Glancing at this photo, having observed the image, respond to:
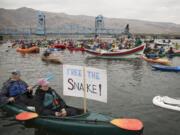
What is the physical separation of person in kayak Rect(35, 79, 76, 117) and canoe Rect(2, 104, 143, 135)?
8.8 inches

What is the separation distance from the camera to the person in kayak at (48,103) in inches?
348

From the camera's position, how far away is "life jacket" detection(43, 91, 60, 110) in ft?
29.6

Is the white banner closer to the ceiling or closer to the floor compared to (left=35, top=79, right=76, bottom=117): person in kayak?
closer to the ceiling

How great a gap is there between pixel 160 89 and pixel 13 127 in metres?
9.37

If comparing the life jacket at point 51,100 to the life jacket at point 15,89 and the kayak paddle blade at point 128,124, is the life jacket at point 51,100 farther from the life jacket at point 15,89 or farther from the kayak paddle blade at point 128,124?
the life jacket at point 15,89

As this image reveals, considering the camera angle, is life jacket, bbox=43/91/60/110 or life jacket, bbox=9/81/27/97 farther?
life jacket, bbox=9/81/27/97

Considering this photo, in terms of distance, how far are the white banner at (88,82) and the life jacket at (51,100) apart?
1.40ft

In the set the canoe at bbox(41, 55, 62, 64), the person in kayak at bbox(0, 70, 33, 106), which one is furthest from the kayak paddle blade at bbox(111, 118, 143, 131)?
the canoe at bbox(41, 55, 62, 64)

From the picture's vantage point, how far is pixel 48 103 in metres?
9.11

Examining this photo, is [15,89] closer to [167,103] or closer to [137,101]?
[137,101]

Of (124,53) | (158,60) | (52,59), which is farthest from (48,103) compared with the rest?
(124,53)

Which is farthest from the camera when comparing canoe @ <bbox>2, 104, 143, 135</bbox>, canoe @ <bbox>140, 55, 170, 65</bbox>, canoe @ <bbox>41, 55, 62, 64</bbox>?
canoe @ <bbox>41, 55, 62, 64</bbox>

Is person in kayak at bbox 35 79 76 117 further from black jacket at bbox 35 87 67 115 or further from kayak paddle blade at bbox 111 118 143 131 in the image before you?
kayak paddle blade at bbox 111 118 143 131

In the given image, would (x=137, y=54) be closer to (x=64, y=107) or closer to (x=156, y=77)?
(x=156, y=77)
